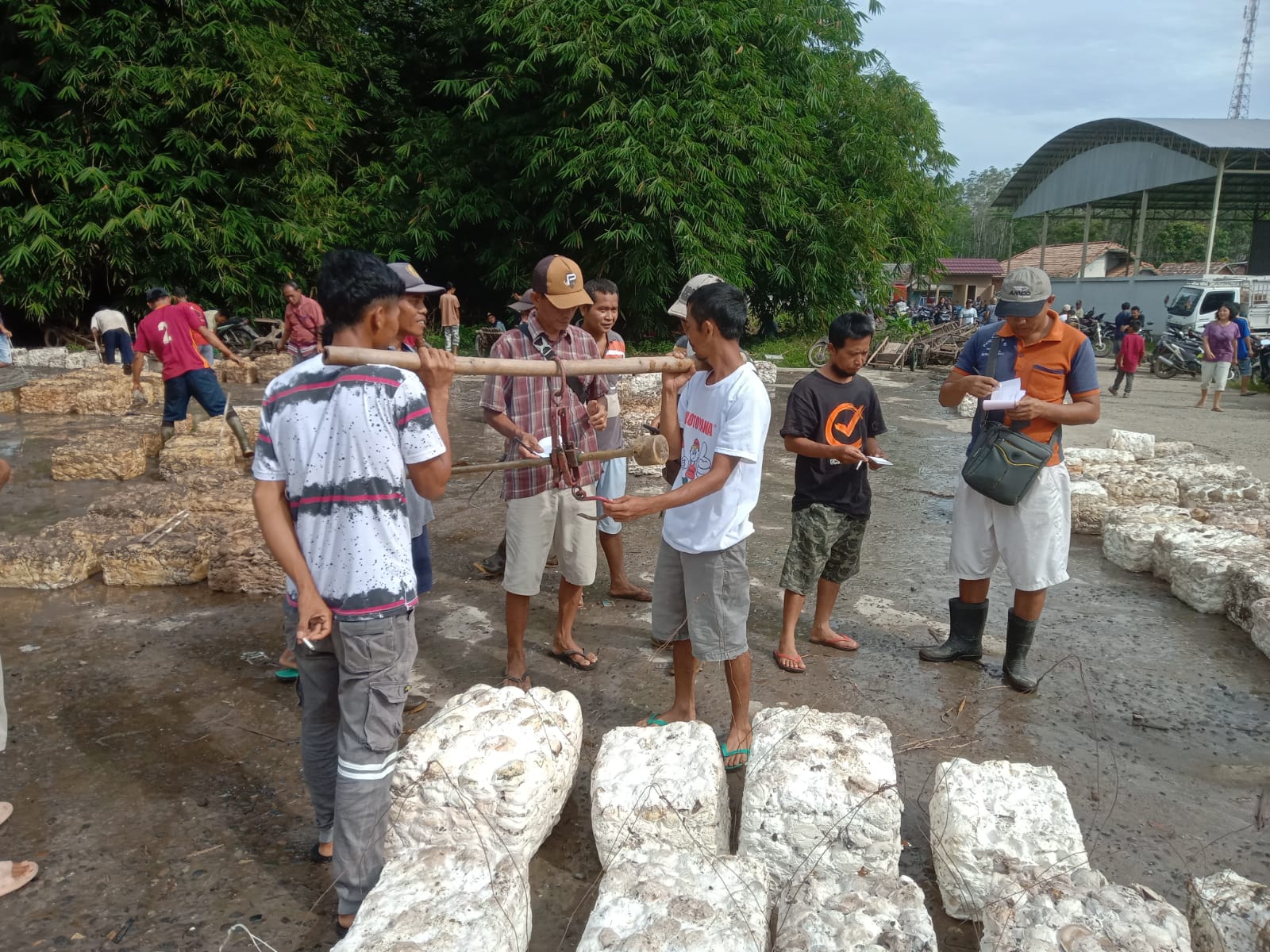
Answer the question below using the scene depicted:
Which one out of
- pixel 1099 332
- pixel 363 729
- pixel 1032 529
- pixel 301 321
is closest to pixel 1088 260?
pixel 1099 332

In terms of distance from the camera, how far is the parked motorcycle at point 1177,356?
56.3 ft

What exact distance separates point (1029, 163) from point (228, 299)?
29372 millimetres

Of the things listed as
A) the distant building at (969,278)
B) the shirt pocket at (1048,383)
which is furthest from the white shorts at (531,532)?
the distant building at (969,278)

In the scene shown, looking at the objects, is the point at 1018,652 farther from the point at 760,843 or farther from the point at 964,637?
the point at 760,843

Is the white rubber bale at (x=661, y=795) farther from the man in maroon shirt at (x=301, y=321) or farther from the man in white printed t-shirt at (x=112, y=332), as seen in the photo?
the man in white printed t-shirt at (x=112, y=332)

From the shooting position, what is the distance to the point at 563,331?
373cm

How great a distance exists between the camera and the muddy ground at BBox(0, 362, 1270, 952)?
2.46 metres

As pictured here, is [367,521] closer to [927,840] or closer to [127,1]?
[927,840]

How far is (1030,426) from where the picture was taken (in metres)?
3.67

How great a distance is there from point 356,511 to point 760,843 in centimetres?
147

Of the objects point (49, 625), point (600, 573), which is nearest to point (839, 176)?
point (600, 573)

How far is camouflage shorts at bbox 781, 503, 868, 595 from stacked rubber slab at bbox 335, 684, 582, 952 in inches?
59.0

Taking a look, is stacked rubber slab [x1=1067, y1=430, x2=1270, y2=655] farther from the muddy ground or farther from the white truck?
the white truck

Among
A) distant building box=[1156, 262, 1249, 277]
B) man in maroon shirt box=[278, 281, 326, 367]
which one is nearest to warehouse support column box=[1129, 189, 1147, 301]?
distant building box=[1156, 262, 1249, 277]
